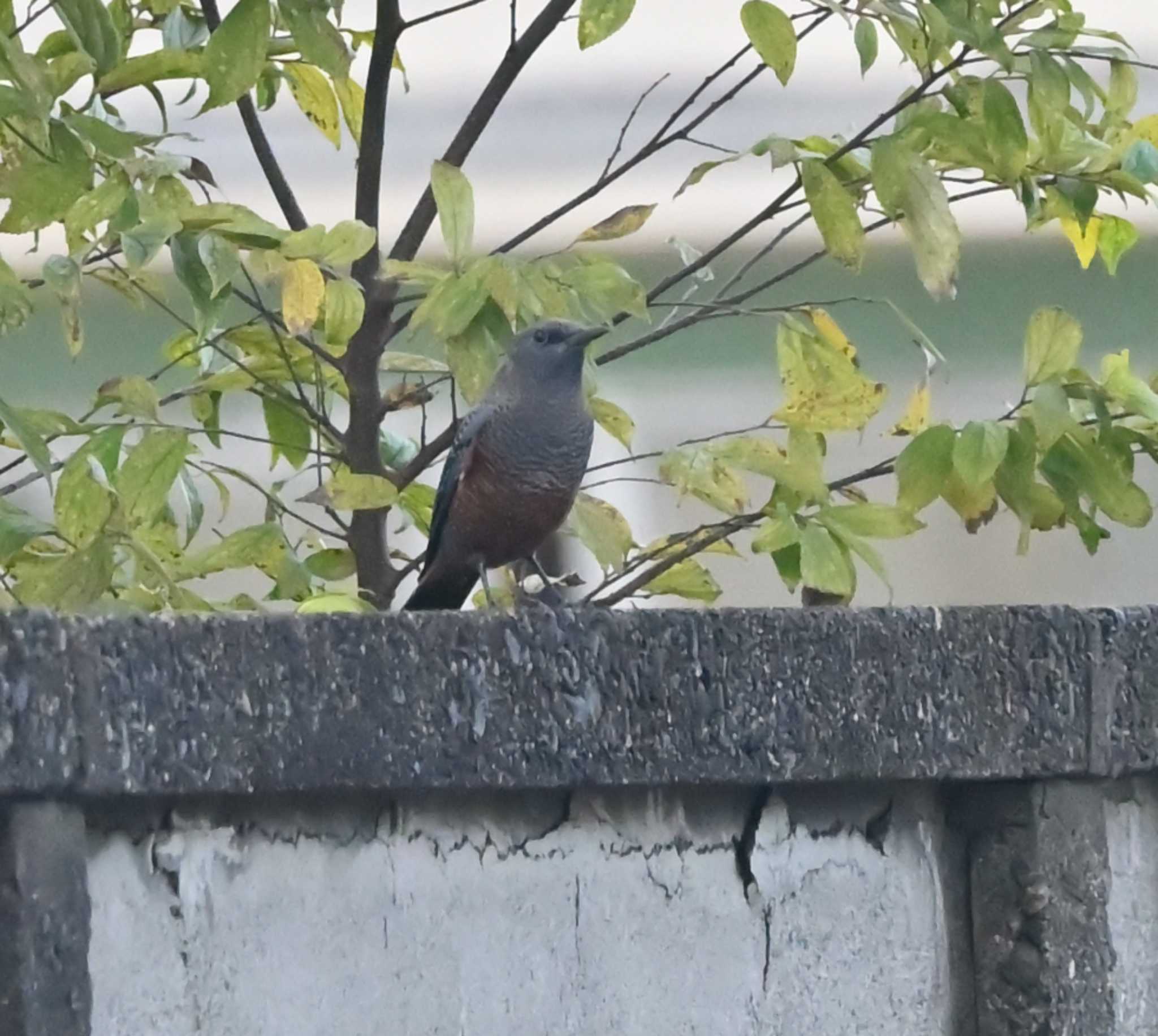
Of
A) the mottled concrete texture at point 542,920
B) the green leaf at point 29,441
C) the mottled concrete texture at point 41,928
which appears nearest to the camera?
the mottled concrete texture at point 41,928

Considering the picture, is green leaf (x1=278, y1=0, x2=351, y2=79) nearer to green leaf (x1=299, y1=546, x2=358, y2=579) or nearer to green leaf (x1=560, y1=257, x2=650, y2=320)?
green leaf (x1=560, y1=257, x2=650, y2=320)

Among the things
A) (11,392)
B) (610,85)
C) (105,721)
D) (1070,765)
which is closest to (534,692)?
(105,721)

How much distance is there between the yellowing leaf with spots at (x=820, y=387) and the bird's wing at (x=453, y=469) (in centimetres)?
93

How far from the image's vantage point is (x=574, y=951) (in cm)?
178

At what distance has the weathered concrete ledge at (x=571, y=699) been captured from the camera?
1.55 metres

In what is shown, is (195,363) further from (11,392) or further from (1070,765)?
(11,392)

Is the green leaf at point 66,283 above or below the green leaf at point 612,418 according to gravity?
below

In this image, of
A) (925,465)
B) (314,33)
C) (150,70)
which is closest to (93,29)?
(150,70)

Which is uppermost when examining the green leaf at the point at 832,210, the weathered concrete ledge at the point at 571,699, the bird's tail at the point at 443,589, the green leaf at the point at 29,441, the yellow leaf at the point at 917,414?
the green leaf at the point at 832,210

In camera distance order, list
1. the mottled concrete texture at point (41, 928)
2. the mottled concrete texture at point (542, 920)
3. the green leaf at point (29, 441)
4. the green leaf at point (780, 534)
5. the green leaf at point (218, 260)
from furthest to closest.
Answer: the green leaf at point (780, 534)
the green leaf at point (218, 260)
the green leaf at point (29, 441)
the mottled concrete texture at point (542, 920)
the mottled concrete texture at point (41, 928)

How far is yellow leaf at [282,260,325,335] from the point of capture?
2.21m

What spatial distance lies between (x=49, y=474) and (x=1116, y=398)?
1.27 m

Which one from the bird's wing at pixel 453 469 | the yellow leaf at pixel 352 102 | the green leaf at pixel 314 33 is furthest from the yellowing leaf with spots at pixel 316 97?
the bird's wing at pixel 453 469

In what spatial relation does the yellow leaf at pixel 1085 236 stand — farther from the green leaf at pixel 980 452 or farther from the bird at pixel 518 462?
the bird at pixel 518 462
